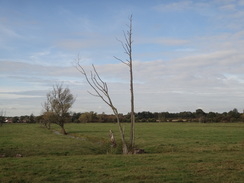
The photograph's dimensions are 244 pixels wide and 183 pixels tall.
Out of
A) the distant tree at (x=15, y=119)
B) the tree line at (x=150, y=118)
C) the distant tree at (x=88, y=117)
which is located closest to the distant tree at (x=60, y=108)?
the tree line at (x=150, y=118)

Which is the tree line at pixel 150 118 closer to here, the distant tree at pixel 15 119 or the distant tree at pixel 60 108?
the distant tree at pixel 15 119

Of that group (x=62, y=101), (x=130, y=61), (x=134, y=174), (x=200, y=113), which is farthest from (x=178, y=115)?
(x=134, y=174)

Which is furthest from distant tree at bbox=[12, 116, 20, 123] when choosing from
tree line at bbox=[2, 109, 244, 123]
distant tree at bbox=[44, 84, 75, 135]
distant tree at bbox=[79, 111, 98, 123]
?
distant tree at bbox=[44, 84, 75, 135]

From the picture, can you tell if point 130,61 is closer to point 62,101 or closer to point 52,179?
point 52,179

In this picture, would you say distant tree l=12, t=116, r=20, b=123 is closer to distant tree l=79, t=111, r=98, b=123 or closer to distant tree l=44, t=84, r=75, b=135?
distant tree l=79, t=111, r=98, b=123

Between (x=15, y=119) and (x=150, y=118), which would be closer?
(x=150, y=118)

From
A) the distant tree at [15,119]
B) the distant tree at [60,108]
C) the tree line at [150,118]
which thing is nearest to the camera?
the distant tree at [60,108]

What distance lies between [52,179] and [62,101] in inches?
1907

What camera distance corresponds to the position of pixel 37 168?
1311 cm

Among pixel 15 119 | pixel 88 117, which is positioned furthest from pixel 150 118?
pixel 15 119

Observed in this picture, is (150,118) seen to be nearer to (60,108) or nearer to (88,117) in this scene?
(88,117)

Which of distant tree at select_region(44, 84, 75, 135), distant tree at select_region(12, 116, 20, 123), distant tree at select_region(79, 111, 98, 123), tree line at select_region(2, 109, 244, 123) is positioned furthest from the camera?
distant tree at select_region(12, 116, 20, 123)

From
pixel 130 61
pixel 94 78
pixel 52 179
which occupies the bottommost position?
pixel 52 179

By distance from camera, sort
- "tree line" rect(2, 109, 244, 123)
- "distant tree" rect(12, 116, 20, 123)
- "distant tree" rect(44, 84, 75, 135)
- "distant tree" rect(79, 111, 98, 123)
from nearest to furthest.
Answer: "distant tree" rect(44, 84, 75, 135) → "tree line" rect(2, 109, 244, 123) → "distant tree" rect(79, 111, 98, 123) → "distant tree" rect(12, 116, 20, 123)
